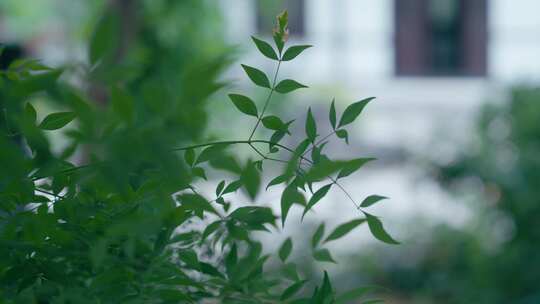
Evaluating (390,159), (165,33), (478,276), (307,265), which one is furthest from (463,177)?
(390,159)

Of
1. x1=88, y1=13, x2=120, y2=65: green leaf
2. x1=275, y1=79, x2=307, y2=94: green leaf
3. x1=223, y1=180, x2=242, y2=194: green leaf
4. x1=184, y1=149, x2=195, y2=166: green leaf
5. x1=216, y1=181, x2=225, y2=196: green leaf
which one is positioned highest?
x1=88, y1=13, x2=120, y2=65: green leaf

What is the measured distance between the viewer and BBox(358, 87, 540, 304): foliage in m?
2.95

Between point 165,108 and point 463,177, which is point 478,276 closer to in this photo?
point 463,177

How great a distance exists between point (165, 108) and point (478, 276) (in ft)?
10.0

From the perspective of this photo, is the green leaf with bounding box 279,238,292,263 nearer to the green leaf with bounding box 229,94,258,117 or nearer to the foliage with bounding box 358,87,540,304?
the green leaf with bounding box 229,94,258,117

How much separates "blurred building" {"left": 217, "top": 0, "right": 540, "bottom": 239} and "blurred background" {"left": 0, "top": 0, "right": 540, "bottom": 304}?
14mm

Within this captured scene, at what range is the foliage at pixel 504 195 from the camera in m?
2.95

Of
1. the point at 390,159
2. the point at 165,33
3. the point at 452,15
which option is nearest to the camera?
the point at 165,33

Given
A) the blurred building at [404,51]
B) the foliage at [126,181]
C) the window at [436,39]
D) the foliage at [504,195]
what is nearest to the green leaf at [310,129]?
the foliage at [126,181]

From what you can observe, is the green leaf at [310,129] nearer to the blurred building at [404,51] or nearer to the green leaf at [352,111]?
the green leaf at [352,111]

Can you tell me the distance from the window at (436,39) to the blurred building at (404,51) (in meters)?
0.01

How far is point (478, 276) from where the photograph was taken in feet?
10.3

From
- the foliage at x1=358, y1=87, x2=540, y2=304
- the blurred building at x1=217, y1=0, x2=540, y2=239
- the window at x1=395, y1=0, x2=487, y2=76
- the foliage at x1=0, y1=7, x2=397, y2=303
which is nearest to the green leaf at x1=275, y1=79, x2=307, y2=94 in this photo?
the foliage at x1=0, y1=7, x2=397, y2=303

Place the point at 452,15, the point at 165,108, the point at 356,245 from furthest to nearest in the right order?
the point at 452,15 < the point at 356,245 < the point at 165,108
